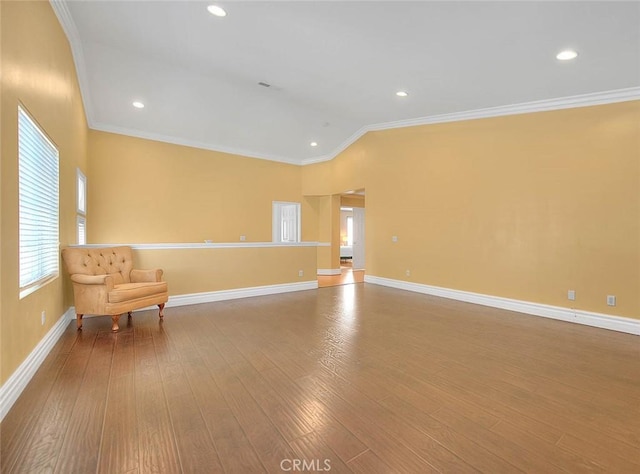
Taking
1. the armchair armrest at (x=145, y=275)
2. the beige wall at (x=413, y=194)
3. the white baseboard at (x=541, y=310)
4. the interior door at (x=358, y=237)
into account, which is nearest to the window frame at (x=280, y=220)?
the beige wall at (x=413, y=194)

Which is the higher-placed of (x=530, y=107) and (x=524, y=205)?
(x=530, y=107)

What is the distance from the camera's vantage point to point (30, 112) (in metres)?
2.36

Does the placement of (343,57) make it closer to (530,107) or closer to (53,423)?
(530,107)

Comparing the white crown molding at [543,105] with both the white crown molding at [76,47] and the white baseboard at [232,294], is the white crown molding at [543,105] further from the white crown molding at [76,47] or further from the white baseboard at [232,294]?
the white crown molding at [76,47]

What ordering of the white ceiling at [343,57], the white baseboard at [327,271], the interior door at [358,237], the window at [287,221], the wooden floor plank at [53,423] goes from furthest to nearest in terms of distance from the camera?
the interior door at [358,237]
the white baseboard at [327,271]
the window at [287,221]
the white ceiling at [343,57]
the wooden floor plank at [53,423]

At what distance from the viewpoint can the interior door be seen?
31.8ft

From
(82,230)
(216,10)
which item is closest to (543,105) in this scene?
(216,10)

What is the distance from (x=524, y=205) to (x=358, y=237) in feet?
18.7

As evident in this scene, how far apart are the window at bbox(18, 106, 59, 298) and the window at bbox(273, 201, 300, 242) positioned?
5125 millimetres

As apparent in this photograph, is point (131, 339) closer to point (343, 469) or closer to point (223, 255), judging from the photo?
point (223, 255)

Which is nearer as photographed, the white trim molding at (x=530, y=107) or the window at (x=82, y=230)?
the white trim molding at (x=530, y=107)

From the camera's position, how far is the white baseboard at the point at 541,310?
363 cm

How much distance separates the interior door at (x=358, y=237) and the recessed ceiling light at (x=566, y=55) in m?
6.64

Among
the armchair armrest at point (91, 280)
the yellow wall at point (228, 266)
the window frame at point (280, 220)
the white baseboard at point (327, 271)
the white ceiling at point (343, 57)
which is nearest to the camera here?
the white ceiling at point (343, 57)
